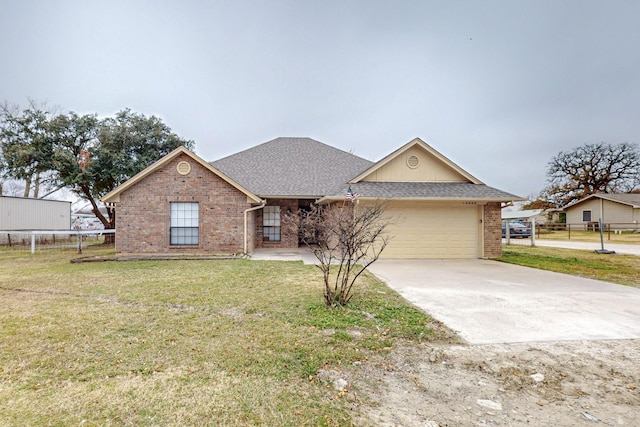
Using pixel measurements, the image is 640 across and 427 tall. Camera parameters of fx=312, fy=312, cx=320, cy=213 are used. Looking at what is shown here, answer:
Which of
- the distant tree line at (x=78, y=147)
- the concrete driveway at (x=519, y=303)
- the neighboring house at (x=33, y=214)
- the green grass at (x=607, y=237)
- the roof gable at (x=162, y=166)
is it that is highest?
the distant tree line at (x=78, y=147)

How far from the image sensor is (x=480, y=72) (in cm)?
1877

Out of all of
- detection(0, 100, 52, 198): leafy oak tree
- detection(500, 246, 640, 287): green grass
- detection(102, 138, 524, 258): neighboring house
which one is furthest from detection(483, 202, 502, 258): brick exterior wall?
detection(0, 100, 52, 198): leafy oak tree

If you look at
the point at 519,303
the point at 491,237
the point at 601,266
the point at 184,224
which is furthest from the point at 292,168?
the point at 601,266

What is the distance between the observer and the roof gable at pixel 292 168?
600 inches

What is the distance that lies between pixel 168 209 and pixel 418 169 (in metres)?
10.8

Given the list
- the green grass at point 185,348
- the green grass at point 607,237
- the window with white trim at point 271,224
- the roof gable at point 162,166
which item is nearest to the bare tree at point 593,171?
the green grass at point 607,237

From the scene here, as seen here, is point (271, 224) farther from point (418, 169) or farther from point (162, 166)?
point (418, 169)

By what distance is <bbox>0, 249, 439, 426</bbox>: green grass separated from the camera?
2681 millimetres

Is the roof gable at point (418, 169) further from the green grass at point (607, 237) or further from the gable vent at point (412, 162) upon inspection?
the green grass at point (607, 237)

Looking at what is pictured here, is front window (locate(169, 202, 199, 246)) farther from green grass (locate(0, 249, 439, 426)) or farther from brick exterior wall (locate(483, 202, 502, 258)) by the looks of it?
brick exterior wall (locate(483, 202, 502, 258))

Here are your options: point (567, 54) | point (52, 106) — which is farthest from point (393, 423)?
point (52, 106)

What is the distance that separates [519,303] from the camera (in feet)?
20.3

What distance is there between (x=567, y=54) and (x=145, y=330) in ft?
74.0

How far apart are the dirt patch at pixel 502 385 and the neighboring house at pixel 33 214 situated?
23748 mm
